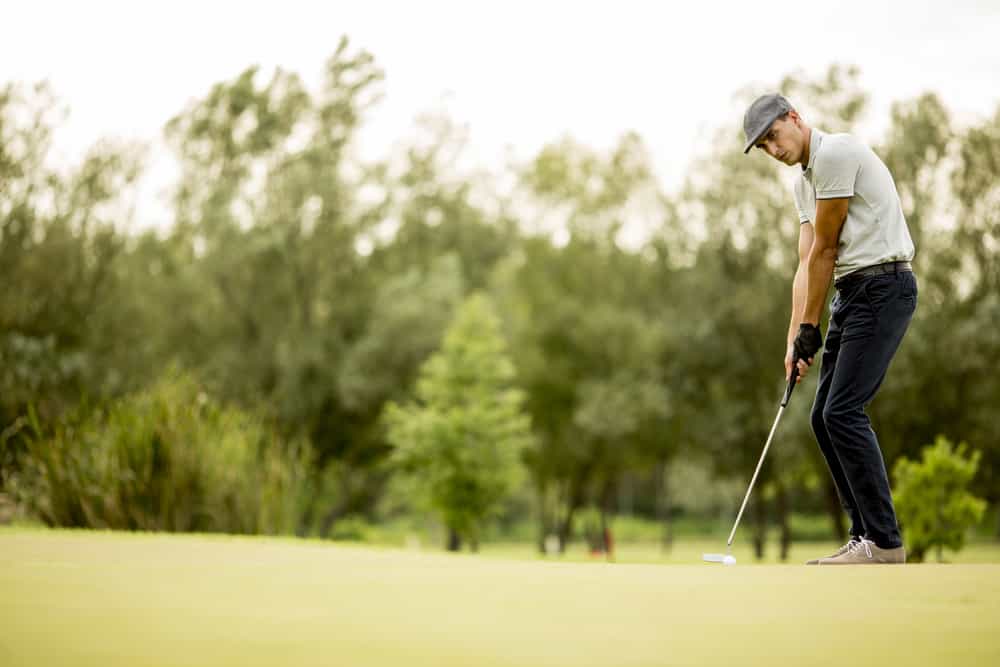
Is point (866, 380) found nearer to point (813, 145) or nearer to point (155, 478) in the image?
point (813, 145)

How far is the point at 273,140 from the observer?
1415 inches

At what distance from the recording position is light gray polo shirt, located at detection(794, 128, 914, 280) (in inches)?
178

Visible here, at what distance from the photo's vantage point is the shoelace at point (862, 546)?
4.61m

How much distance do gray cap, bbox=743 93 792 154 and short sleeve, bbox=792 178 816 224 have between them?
39 cm

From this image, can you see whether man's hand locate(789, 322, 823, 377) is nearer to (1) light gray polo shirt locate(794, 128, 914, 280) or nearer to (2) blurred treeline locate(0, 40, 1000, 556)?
(1) light gray polo shirt locate(794, 128, 914, 280)

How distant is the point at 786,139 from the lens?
465 centimetres

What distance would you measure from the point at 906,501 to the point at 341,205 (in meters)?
25.8

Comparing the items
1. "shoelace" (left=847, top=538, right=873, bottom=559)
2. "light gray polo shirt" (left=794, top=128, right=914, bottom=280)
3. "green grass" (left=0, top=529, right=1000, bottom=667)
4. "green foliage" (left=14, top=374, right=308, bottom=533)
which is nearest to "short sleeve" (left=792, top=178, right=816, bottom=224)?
"light gray polo shirt" (left=794, top=128, right=914, bottom=280)

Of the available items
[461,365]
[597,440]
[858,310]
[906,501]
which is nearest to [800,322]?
[858,310]

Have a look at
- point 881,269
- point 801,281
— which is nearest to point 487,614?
point 881,269

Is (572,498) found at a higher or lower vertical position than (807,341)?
lower

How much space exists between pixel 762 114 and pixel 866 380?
1.25m

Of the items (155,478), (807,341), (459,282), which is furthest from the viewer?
(459,282)

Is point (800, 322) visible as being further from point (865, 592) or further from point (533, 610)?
point (533, 610)
